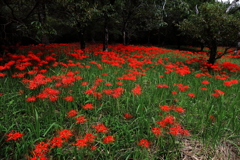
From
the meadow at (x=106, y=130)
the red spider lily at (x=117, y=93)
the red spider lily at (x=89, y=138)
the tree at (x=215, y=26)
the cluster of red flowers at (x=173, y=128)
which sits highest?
the tree at (x=215, y=26)

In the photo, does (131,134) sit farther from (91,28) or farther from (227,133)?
(91,28)

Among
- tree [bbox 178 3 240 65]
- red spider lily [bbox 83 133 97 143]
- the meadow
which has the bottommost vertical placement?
the meadow

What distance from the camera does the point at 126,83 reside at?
3.74 meters

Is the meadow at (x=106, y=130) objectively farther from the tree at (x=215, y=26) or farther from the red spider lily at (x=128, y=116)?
the tree at (x=215, y=26)

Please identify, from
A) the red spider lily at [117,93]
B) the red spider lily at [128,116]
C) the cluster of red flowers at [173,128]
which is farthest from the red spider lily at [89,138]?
Answer: the red spider lily at [128,116]

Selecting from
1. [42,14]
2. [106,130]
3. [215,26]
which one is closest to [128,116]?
[106,130]

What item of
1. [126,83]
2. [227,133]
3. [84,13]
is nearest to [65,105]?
[126,83]

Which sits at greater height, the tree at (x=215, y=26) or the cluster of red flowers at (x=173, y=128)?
the tree at (x=215, y=26)

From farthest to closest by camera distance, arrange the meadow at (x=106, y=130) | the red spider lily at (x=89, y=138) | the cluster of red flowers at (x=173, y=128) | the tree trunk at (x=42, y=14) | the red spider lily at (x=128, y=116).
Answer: the tree trunk at (x=42, y=14)
the red spider lily at (x=128, y=116)
the meadow at (x=106, y=130)
the cluster of red flowers at (x=173, y=128)
the red spider lily at (x=89, y=138)

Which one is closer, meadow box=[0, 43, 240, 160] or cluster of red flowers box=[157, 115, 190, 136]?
cluster of red flowers box=[157, 115, 190, 136]

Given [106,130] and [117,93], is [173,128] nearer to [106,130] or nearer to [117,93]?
[106,130]

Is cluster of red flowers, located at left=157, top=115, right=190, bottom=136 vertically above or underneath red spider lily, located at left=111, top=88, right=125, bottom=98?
underneath

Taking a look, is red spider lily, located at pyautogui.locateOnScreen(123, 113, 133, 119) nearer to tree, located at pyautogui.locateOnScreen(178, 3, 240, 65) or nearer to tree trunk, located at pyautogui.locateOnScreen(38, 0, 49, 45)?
tree trunk, located at pyautogui.locateOnScreen(38, 0, 49, 45)

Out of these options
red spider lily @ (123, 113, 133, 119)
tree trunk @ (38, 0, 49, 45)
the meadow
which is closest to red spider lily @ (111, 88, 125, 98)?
the meadow
